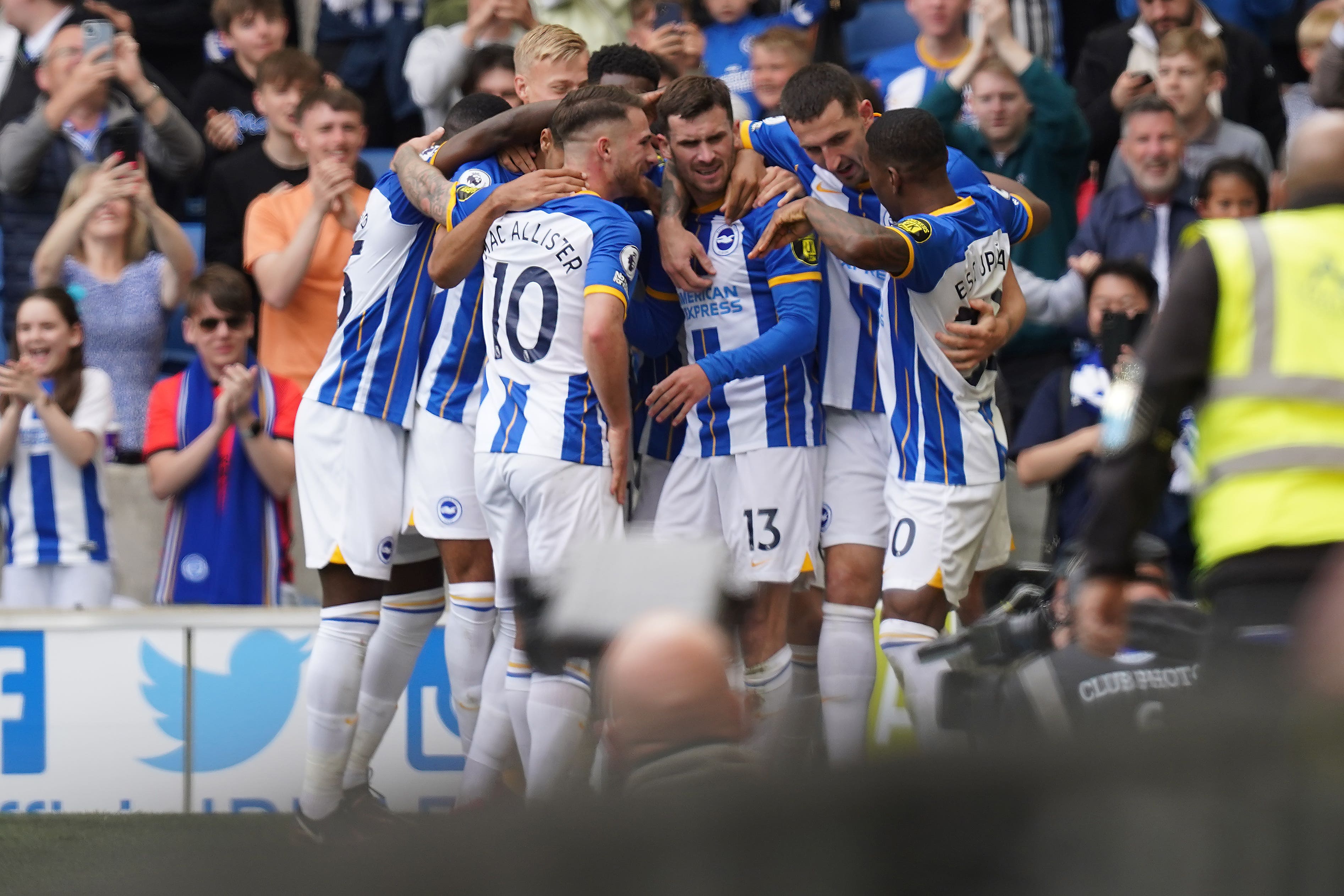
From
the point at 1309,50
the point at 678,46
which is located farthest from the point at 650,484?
the point at 1309,50

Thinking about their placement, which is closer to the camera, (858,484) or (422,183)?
(422,183)

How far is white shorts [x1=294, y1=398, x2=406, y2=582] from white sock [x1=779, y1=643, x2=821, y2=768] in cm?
142

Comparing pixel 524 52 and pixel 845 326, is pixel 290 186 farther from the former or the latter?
pixel 845 326

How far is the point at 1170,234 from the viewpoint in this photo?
720 centimetres

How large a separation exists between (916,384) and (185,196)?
5.32 metres

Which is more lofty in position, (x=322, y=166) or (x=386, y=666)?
(x=322, y=166)

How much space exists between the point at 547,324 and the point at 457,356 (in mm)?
582

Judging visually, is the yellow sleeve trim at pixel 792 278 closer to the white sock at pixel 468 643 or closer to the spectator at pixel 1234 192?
the white sock at pixel 468 643

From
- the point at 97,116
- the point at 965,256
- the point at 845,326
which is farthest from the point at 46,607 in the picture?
the point at 965,256

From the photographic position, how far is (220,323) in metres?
6.66

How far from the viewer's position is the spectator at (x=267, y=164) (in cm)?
774

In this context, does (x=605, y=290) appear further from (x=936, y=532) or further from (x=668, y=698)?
(x=668, y=698)

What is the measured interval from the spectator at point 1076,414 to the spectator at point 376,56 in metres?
4.18

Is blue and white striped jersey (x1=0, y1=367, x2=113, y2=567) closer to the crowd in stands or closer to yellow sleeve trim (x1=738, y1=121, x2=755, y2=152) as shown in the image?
the crowd in stands
